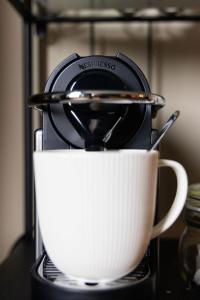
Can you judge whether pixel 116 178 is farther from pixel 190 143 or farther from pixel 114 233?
pixel 190 143

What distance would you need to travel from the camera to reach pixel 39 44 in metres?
0.90

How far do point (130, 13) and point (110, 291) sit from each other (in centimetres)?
62

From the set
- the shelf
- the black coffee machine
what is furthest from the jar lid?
the shelf

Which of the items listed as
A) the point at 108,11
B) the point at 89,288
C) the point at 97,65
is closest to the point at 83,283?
the point at 89,288

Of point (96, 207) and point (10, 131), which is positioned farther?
point (10, 131)

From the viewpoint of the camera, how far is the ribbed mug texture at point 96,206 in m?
0.41

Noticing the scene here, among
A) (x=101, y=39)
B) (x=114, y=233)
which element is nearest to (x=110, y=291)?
(x=114, y=233)

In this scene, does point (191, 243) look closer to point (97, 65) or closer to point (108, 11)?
point (97, 65)

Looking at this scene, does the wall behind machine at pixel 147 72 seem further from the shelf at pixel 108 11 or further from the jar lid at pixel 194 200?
the jar lid at pixel 194 200

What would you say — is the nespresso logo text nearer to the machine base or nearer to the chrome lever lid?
the chrome lever lid

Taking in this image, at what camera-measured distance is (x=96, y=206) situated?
0.41m

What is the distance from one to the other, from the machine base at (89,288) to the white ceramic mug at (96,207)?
0.01 meters

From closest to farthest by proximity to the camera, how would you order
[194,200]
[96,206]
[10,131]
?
1. [96,206]
2. [194,200]
3. [10,131]

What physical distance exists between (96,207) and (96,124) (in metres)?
0.10
